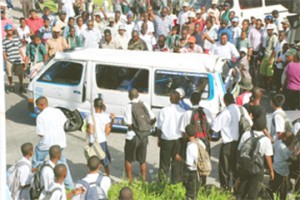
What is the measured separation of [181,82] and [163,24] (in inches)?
230

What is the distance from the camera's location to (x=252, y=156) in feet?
23.9

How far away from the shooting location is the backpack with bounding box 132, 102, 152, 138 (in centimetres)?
851

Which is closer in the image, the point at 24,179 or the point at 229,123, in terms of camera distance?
the point at 24,179

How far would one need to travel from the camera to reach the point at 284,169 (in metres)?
7.66

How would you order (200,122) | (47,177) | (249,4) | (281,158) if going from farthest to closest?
(249,4) → (200,122) → (281,158) → (47,177)

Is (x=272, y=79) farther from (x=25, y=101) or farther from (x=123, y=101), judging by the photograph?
(x=25, y=101)

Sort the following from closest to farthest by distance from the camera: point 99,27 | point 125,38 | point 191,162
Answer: point 191,162
point 125,38
point 99,27

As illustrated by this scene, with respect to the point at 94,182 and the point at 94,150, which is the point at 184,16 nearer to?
the point at 94,150

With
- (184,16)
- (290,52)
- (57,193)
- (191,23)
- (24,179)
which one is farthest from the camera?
(184,16)

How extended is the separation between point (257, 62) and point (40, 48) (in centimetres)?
599

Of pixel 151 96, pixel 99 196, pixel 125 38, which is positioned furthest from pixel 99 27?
pixel 99 196

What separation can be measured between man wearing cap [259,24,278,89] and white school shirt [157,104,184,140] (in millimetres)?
5949

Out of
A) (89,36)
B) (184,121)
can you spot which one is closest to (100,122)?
(184,121)

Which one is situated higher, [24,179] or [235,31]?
[235,31]
